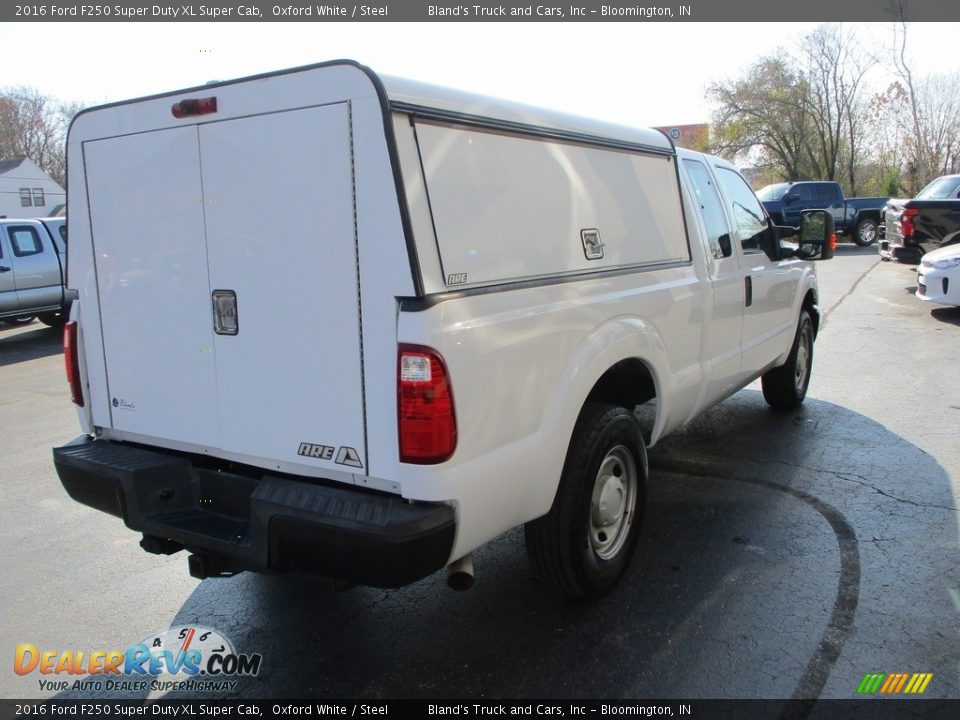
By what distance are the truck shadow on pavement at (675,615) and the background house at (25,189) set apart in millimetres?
54237

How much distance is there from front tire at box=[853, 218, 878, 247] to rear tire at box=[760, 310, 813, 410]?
19.9 meters

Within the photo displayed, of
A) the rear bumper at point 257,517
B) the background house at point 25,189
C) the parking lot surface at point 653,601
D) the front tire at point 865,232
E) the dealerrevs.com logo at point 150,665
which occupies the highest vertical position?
the background house at point 25,189

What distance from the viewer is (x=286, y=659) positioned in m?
3.12

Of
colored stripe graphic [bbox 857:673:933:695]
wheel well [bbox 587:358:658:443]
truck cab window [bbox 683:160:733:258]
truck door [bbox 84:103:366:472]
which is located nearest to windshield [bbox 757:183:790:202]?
truck cab window [bbox 683:160:733:258]

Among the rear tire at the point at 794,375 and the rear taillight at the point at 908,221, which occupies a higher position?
the rear taillight at the point at 908,221

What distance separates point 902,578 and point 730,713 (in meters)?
1.45

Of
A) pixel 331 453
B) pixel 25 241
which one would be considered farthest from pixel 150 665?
pixel 25 241

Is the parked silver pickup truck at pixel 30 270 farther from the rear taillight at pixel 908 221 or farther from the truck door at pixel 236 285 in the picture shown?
the rear taillight at pixel 908 221

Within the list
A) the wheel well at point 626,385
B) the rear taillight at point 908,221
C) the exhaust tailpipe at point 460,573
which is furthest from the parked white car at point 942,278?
the exhaust tailpipe at point 460,573

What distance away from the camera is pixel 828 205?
2350 cm

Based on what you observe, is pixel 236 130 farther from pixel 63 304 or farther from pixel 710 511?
pixel 63 304

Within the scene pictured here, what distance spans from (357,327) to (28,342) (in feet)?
39.9

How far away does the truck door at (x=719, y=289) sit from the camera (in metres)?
4.47

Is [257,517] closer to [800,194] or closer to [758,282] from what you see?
[758,282]
